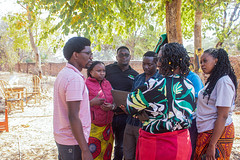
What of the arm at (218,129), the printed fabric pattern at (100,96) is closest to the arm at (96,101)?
the printed fabric pattern at (100,96)

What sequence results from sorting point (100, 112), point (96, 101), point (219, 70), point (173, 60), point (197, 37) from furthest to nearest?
point (197, 37) < point (100, 112) < point (96, 101) < point (219, 70) < point (173, 60)

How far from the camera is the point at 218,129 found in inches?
79.7

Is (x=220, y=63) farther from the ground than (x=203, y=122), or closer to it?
farther from the ground

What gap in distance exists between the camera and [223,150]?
2109 millimetres

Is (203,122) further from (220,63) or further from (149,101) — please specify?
(149,101)

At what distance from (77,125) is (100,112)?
4.42 ft

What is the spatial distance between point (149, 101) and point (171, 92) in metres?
0.19

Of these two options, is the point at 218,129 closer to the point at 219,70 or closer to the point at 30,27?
the point at 219,70

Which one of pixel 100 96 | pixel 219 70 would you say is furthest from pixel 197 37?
pixel 219 70

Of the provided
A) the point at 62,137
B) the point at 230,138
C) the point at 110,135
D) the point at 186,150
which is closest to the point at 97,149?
the point at 110,135

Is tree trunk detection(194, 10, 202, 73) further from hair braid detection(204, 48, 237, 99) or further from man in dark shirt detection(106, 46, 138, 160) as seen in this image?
hair braid detection(204, 48, 237, 99)

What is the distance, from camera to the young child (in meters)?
3.04

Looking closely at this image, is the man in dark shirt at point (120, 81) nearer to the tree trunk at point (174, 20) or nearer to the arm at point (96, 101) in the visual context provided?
the arm at point (96, 101)

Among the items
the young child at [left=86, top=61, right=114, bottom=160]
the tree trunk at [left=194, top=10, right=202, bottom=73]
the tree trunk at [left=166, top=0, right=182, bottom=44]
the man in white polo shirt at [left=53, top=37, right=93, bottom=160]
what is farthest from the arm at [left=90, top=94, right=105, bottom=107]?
the tree trunk at [left=194, top=10, right=202, bottom=73]
